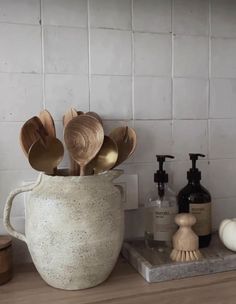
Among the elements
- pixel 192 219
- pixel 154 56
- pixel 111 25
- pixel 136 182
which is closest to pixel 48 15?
pixel 111 25

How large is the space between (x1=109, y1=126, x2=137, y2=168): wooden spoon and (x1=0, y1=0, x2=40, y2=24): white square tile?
0.28 metres

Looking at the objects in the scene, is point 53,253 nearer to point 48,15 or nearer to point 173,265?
point 173,265

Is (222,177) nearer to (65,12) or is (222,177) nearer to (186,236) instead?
(186,236)

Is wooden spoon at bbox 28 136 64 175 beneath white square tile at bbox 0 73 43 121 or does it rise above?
beneath

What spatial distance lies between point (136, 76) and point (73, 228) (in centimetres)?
39

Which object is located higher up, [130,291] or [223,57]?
[223,57]

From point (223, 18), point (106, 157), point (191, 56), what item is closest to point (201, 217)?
point (106, 157)

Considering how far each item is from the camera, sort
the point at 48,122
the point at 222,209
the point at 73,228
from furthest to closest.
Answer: the point at 222,209, the point at 48,122, the point at 73,228

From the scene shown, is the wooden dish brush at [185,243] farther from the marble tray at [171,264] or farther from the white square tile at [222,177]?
the white square tile at [222,177]

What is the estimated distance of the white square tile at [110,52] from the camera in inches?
30.7

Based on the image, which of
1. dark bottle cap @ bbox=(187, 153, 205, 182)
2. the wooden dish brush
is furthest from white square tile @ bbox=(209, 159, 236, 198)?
the wooden dish brush

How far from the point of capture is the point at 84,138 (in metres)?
0.63

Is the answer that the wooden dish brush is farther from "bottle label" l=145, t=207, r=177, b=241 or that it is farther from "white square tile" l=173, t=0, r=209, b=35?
"white square tile" l=173, t=0, r=209, b=35

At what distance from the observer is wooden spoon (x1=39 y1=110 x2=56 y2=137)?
27.0 inches
